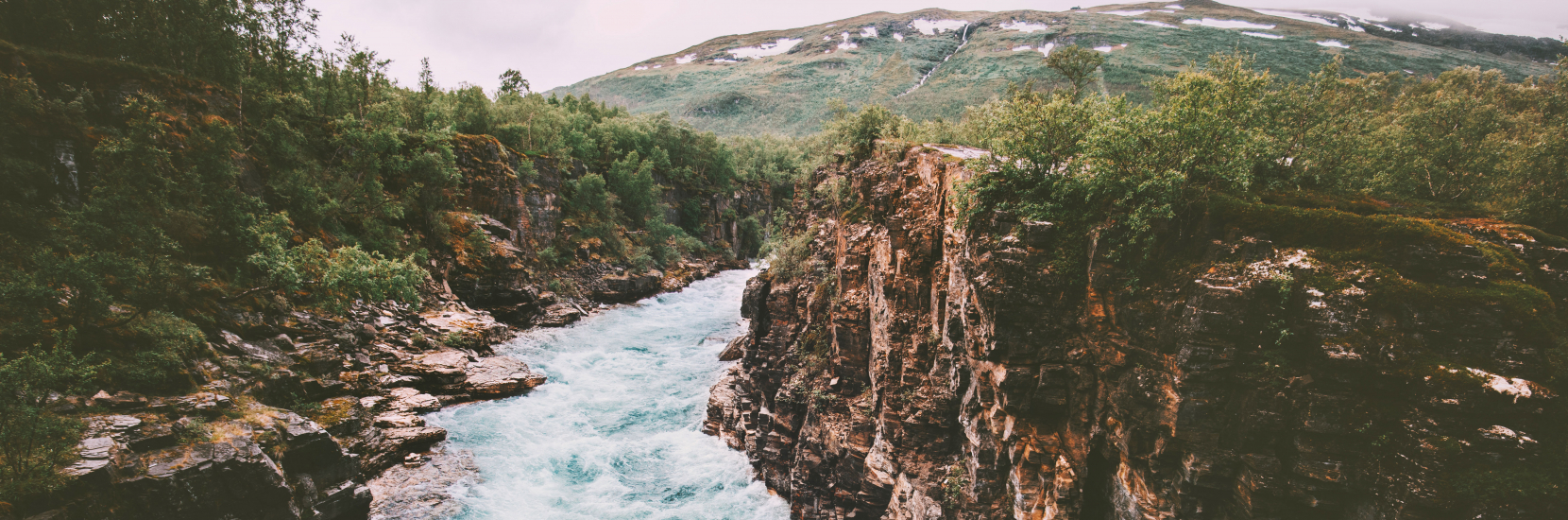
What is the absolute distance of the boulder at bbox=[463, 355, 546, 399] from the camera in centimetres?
2467

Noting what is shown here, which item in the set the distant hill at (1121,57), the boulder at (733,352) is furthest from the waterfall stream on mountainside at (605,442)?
the distant hill at (1121,57)

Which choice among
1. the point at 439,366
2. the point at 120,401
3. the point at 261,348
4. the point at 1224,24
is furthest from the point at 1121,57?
the point at 120,401

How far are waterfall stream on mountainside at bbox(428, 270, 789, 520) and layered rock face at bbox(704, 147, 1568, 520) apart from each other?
24.2 ft

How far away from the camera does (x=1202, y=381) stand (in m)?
8.72

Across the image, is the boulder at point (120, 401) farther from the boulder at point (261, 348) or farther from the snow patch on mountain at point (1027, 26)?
the snow patch on mountain at point (1027, 26)

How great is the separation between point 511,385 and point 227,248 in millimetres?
12439

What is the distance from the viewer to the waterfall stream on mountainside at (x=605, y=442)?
19609 mm

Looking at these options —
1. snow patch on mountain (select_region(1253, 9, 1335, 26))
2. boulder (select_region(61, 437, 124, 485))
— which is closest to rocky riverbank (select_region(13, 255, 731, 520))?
boulder (select_region(61, 437, 124, 485))

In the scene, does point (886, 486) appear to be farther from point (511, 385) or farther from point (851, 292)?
point (511, 385)

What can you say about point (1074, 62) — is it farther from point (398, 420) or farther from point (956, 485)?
point (398, 420)

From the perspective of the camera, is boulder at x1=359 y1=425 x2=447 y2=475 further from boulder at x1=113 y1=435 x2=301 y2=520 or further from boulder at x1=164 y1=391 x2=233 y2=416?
boulder at x1=164 y1=391 x2=233 y2=416

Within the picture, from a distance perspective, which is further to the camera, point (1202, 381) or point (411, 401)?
point (411, 401)

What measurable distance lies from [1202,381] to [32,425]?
21688 mm

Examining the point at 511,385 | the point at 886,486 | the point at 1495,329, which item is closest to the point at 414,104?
the point at 511,385
